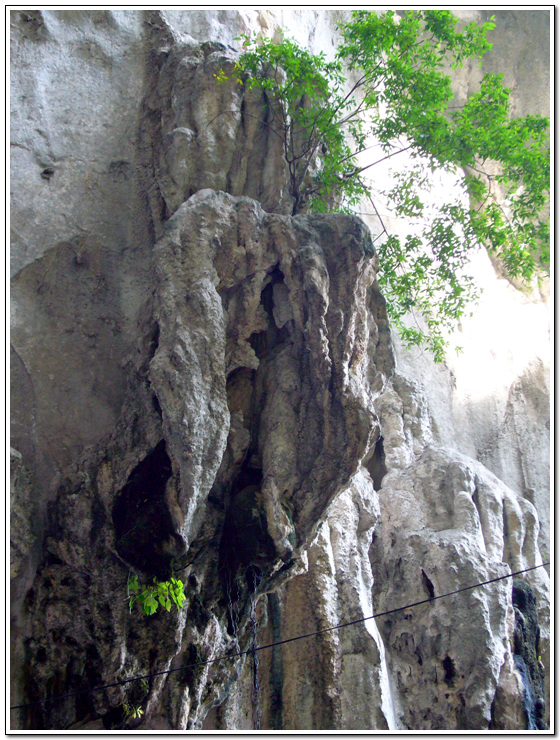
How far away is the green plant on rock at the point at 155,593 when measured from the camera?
4145 millimetres

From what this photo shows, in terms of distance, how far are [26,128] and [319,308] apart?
3.10 m

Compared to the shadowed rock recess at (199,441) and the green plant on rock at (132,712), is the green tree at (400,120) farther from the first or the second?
the green plant on rock at (132,712)

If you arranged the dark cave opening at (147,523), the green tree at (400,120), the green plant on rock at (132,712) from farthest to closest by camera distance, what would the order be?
the green tree at (400,120), the dark cave opening at (147,523), the green plant on rock at (132,712)

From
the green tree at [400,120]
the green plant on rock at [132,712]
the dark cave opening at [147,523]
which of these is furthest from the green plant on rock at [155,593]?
the green tree at [400,120]

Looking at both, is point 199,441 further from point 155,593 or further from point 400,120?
point 400,120

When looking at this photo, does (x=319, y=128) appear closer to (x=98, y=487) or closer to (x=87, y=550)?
(x=98, y=487)

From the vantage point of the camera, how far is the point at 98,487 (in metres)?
4.48

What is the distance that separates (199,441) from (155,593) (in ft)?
3.43

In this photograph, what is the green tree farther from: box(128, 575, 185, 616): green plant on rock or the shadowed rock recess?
box(128, 575, 185, 616): green plant on rock

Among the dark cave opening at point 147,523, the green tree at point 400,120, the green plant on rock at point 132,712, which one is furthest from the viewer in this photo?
the green tree at point 400,120

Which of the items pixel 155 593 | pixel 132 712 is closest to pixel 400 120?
Result: pixel 155 593

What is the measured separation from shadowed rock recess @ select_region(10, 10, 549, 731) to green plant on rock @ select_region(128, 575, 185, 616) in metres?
0.08

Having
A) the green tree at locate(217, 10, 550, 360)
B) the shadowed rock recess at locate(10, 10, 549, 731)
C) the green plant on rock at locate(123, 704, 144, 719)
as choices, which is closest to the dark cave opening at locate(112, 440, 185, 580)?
the shadowed rock recess at locate(10, 10, 549, 731)

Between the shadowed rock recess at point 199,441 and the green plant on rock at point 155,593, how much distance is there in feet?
0.28
